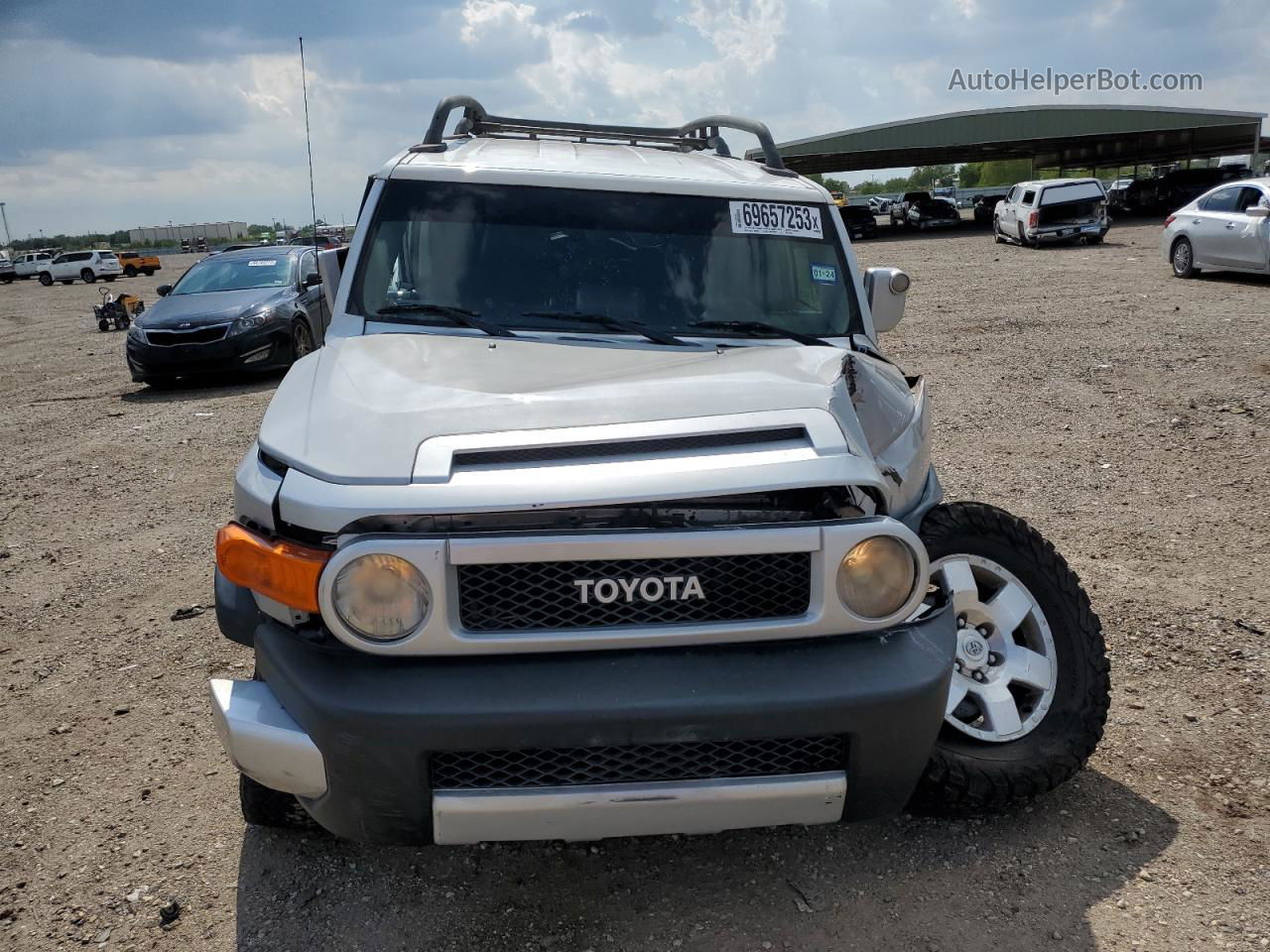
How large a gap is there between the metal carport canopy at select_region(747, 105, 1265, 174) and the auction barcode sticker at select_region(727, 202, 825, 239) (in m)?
37.8

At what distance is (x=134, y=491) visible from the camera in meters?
7.10

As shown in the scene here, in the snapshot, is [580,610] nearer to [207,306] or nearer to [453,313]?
[453,313]

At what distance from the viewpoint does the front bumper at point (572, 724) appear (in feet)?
7.13

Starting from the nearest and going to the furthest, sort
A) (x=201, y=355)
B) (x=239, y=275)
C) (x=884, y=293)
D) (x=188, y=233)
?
(x=884, y=293), (x=201, y=355), (x=239, y=275), (x=188, y=233)

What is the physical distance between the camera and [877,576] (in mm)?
2311

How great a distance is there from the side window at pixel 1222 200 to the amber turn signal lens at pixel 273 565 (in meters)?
16.4

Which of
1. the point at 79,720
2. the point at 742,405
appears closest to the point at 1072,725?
the point at 742,405

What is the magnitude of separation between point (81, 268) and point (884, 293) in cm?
5013

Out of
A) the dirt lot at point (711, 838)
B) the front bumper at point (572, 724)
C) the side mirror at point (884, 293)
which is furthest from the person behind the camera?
the side mirror at point (884, 293)

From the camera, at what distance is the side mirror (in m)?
3.88

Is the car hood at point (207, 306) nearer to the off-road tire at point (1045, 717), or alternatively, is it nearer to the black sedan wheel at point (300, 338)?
the black sedan wheel at point (300, 338)

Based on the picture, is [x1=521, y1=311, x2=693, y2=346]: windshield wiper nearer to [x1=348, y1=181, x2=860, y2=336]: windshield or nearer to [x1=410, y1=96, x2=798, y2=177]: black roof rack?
[x1=348, y1=181, x2=860, y2=336]: windshield

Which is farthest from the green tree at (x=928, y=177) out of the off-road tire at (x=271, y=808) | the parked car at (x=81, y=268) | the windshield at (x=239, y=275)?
the off-road tire at (x=271, y=808)

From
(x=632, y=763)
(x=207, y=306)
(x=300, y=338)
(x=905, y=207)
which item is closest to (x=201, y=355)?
(x=207, y=306)
